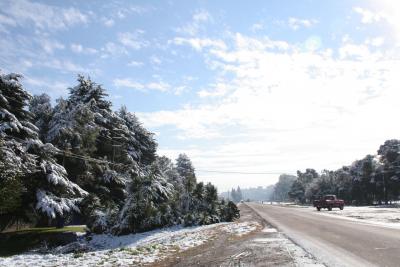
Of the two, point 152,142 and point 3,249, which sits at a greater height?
point 152,142

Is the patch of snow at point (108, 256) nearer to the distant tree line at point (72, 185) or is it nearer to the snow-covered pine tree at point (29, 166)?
the distant tree line at point (72, 185)

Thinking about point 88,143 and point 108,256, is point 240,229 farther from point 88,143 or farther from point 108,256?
point 88,143

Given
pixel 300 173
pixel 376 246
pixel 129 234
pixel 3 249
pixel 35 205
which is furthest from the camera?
pixel 300 173

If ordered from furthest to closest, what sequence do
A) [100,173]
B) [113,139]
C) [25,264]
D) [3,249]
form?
[113,139]
[100,173]
[3,249]
[25,264]

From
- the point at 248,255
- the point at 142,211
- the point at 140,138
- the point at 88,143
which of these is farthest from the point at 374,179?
the point at 248,255

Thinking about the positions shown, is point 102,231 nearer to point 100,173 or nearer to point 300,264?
point 100,173

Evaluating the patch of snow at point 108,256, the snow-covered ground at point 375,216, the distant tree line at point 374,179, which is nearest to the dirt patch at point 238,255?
the patch of snow at point 108,256

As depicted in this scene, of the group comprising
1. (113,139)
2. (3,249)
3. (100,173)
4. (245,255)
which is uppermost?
(113,139)

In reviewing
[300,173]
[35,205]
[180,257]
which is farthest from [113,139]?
[300,173]

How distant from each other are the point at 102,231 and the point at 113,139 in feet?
77.4

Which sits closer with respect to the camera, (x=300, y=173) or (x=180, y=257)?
(x=180, y=257)

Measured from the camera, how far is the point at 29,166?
84.5 ft

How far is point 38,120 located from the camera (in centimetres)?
4188

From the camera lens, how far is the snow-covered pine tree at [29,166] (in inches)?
1017
